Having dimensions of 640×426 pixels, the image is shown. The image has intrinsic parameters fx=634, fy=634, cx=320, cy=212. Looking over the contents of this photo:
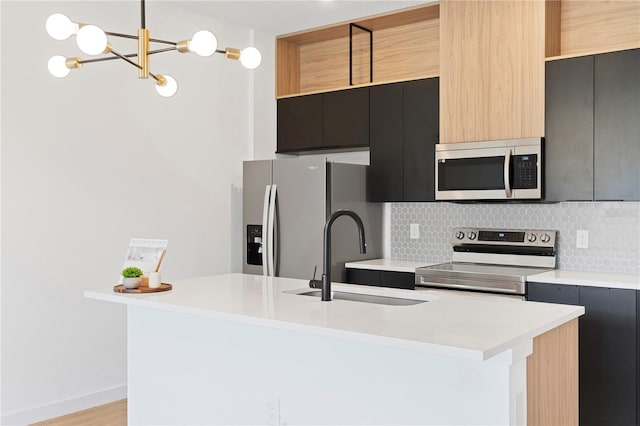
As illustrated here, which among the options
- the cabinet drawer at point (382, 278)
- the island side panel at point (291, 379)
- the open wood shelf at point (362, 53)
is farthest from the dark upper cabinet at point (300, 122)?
the island side panel at point (291, 379)

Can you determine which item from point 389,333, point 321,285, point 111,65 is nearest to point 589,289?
point 321,285

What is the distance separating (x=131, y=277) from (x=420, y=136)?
90.3 inches

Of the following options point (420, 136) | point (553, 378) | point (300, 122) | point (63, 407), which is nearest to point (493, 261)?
point (420, 136)

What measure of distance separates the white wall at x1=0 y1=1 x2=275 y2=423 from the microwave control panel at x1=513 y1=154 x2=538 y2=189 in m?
2.20

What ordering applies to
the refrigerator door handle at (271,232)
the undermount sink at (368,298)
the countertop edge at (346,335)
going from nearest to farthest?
1. the countertop edge at (346,335)
2. the undermount sink at (368,298)
3. the refrigerator door handle at (271,232)

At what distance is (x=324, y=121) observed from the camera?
A: 4.87m

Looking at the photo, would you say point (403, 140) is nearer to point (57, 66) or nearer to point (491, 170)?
point (491, 170)

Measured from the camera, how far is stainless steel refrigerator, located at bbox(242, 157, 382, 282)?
4395mm

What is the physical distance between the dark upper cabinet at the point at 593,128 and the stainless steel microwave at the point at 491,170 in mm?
93

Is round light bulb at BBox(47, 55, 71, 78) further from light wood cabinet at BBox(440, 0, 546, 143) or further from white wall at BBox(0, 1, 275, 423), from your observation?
light wood cabinet at BBox(440, 0, 546, 143)

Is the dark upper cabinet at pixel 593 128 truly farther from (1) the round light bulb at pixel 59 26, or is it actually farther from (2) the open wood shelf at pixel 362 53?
(1) the round light bulb at pixel 59 26

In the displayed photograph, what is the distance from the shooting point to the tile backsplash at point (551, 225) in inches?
149

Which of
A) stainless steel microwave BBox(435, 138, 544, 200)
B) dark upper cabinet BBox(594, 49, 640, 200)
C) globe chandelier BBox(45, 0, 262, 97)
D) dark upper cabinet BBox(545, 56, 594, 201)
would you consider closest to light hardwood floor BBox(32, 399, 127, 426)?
globe chandelier BBox(45, 0, 262, 97)

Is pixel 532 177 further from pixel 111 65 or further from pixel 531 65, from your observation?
pixel 111 65
